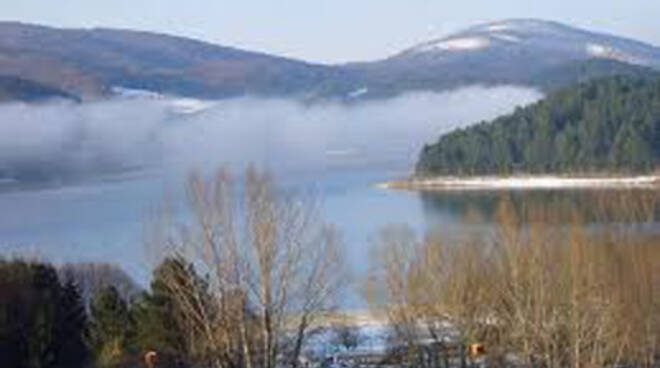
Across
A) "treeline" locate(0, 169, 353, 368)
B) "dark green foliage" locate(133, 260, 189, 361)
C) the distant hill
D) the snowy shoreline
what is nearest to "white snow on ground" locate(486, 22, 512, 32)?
the distant hill

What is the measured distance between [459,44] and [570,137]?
2896 inches

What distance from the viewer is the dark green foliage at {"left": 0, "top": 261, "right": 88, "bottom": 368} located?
6086 millimetres

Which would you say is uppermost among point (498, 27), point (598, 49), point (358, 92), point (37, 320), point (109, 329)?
point (498, 27)

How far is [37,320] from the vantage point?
618 cm

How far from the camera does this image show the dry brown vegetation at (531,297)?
21.3 ft

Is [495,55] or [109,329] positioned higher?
[495,55]

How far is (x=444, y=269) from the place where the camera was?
7.73 m

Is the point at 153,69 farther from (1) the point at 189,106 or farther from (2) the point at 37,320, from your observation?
(2) the point at 37,320

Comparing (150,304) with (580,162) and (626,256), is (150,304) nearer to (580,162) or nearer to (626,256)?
(626,256)

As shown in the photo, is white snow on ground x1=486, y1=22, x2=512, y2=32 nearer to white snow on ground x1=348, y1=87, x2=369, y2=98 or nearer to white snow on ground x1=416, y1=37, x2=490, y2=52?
white snow on ground x1=416, y1=37, x2=490, y2=52

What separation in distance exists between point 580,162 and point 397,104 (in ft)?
137

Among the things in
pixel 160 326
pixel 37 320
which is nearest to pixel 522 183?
pixel 160 326

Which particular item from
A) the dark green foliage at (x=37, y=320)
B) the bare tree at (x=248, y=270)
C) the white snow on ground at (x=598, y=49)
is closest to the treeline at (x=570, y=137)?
the dark green foliage at (x=37, y=320)

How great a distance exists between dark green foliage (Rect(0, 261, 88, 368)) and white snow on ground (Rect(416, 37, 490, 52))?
90.5 m
